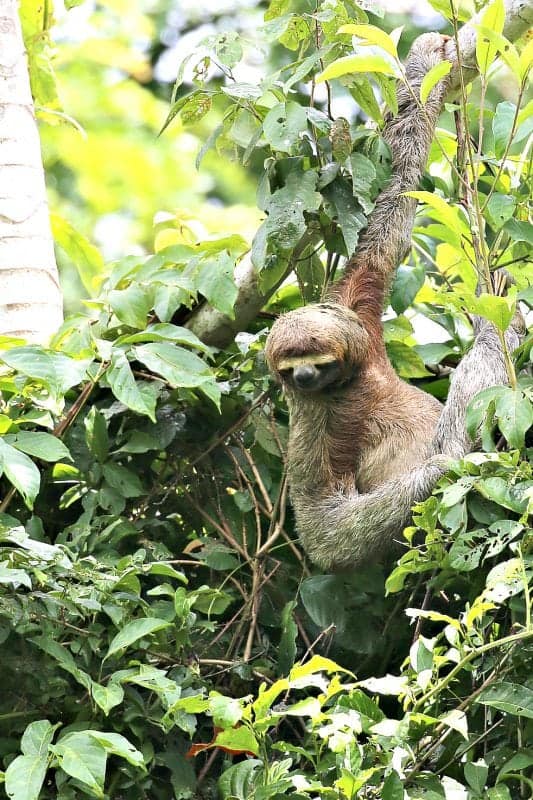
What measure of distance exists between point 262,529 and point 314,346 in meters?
1.11

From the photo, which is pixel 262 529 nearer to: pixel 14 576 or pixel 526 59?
pixel 14 576

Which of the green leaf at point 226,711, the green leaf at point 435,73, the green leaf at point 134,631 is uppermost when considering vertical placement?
the green leaf at point 435,73

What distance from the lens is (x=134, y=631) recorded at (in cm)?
454

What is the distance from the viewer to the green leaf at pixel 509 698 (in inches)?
151

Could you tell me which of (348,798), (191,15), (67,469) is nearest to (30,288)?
(67,469)

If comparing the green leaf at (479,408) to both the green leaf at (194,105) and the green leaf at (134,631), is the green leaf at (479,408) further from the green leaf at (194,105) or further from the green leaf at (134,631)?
the green leaf at (194,105)

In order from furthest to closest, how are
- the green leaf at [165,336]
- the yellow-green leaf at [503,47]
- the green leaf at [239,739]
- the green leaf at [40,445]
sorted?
1. the green leaf at [165,336]
2. the green leaf at [40,445]
3. the yellow-green leaf at [503,47]
4. the green leaf at [239,739]

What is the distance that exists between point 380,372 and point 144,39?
12079 mm

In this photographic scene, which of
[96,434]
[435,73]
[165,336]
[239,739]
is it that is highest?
[435,73]

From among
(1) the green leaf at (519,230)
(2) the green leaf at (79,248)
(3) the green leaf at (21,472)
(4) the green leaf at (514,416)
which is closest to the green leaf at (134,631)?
(3) the green leaf at (21,472)

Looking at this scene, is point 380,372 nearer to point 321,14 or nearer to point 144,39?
point 321,14

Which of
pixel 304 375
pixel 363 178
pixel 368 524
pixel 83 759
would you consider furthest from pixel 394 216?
pixel 83 759

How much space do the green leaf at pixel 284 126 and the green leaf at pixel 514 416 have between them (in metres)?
1.73

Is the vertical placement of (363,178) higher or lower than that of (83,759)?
higher
